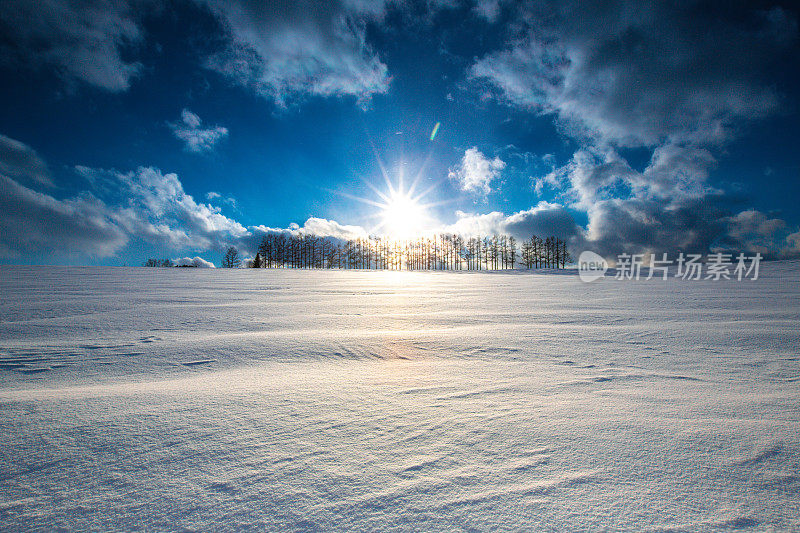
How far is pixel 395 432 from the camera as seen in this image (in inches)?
47.7

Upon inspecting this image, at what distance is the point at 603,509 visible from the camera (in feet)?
2.82

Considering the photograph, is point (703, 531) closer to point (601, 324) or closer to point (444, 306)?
point (601, 324)

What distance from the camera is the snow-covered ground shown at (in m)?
0.85

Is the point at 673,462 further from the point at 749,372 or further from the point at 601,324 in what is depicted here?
the point at 601,324

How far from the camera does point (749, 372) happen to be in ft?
6.31

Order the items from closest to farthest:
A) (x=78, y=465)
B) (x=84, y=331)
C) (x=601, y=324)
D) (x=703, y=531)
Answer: (x=703, y=531) → (x=78, y=465) → (x=84, y=331) → (x=601, y=324)

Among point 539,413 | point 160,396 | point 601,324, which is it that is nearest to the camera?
point 539,413

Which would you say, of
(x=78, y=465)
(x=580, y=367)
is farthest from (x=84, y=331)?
(x=580, y=367)

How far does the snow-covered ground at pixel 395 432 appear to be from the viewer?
0.85 metres

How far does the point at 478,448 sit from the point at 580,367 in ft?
4.12

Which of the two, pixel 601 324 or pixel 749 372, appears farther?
pixel 601 324

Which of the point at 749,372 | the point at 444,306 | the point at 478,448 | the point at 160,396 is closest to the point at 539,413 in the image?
the point at 478,448

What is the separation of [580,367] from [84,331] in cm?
399

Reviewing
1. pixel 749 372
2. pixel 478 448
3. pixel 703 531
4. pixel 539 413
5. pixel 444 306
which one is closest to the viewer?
pixel 703 531
